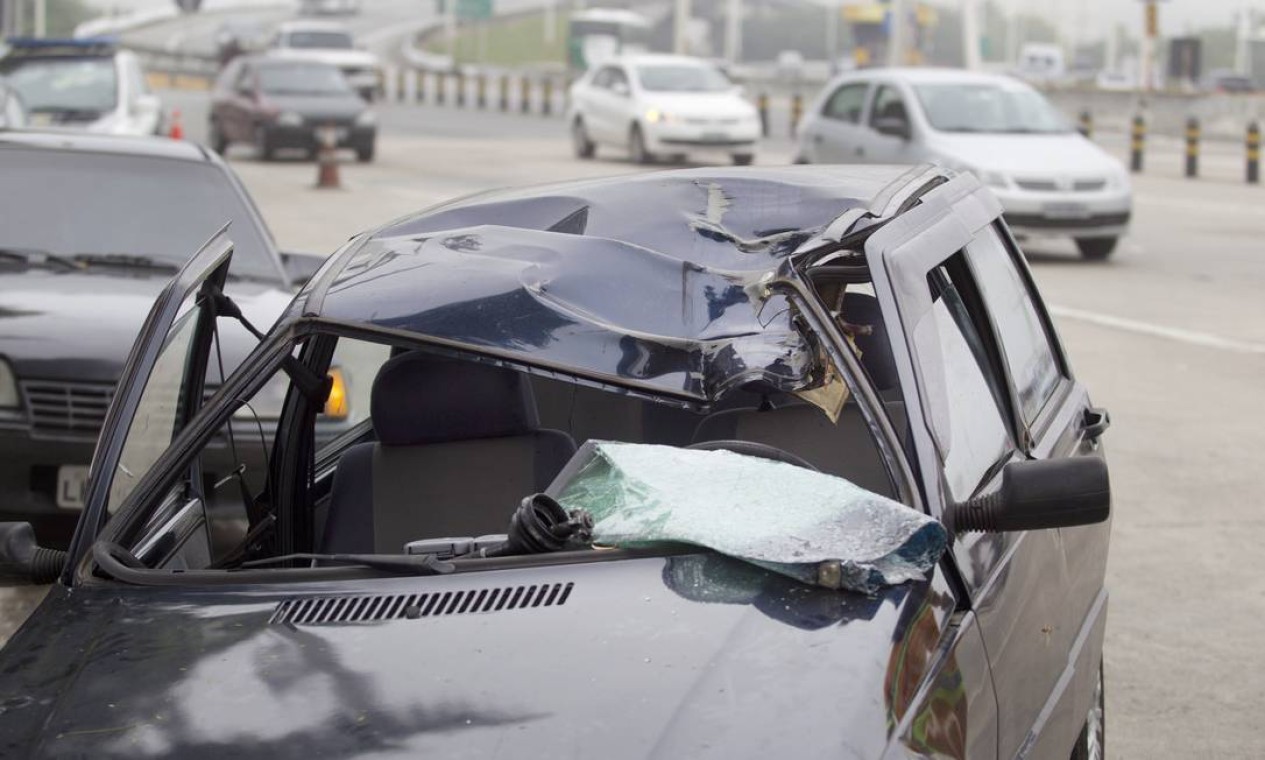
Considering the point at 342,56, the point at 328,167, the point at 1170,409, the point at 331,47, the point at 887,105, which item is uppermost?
the point at 331,47

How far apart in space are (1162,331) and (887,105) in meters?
6.56

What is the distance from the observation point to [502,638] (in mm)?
2906

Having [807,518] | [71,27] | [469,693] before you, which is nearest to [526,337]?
[807,518]

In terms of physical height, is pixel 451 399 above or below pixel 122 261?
above

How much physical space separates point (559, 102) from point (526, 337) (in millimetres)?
45578

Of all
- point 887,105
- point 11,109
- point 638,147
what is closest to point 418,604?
point 11,109

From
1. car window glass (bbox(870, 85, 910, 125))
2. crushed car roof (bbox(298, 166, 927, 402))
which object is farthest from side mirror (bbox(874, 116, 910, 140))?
crushed car roof (bbox(298, 166, 927, 402))

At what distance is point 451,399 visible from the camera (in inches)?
150

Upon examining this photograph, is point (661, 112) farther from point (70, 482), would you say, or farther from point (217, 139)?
point (70, 482)

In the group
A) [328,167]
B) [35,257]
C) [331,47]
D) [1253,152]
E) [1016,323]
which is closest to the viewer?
[1016,323]

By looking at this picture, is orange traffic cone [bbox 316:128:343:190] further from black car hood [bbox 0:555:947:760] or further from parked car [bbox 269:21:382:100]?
parked car [bbox 269:21:382:100]

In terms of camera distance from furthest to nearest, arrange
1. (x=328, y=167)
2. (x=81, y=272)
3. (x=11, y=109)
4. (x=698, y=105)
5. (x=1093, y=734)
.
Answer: (x=698, y=105), (x=328, y=167), (x=11, y=109), (x=81, y=272), (x=1093, y=734)

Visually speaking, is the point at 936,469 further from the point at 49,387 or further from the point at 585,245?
the point at 49,387

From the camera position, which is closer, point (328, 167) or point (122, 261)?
point (122, 261)
